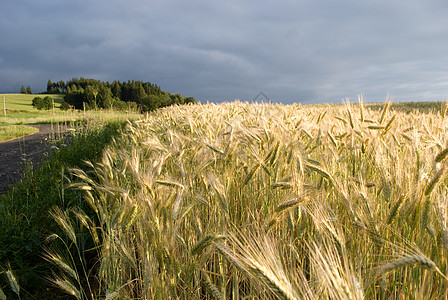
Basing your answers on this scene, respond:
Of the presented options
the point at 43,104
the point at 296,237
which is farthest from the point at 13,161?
the point at 43,104

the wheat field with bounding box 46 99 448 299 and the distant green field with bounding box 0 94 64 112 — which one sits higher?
the distant green field with bounding box 0 94 64 112

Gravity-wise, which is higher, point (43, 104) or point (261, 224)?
point (43, 104)

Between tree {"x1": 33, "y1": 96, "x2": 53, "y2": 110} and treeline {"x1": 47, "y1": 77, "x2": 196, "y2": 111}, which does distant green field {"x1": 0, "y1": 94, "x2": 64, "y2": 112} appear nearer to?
tree {"x1": 33, "y1": 96, "x2": 53, "y2": 110}

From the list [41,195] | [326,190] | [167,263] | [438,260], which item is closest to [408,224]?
[438,260]

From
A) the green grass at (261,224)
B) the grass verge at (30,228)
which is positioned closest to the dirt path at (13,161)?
the grass verge at (30,228)

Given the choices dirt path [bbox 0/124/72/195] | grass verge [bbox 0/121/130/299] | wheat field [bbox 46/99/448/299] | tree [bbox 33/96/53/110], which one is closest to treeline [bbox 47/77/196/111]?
tree [bbox 33/96/53/110]

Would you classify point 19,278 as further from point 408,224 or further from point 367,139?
point 367,139

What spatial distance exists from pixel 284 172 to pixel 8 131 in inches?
512

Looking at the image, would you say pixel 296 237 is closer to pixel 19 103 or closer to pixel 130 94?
pixel 130 94

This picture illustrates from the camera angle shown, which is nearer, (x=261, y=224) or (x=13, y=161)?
(x=261, y=224)

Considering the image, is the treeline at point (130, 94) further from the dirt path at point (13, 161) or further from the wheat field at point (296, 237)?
the wheat field at point (296, 237)

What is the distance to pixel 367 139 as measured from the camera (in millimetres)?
2145

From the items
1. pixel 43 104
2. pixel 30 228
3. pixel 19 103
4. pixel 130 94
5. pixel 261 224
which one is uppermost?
pixel 130 94

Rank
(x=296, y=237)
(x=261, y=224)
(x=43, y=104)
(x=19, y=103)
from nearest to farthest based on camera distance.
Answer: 1. (x=296, y=237)
2. (x=261, y=224)
3. (x=43, y=104)
4. (x=19, y=103)
